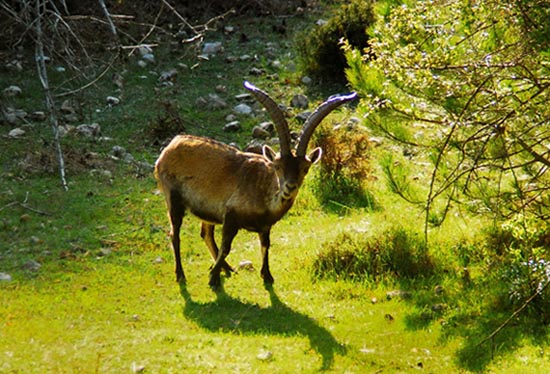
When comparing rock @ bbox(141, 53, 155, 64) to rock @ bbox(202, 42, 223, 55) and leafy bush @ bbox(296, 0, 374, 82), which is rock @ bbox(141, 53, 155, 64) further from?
leafy bush @ bbox(296, 0, 374, 82)

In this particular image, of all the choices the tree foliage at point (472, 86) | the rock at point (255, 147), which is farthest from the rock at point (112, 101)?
the tree foliage at point (472, 86)

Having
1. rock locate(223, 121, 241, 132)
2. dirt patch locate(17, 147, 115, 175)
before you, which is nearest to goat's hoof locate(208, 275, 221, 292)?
dirt patch locate(17, 147, 115, 175)

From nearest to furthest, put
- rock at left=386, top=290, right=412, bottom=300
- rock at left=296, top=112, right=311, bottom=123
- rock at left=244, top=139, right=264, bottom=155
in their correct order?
rock at left=386, top=290, right=412, bottom=300
rock at left=244, top=139, right=264, bottom=155
rock at left=296, top=112, right=311, bottom=123

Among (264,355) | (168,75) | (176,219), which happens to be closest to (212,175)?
(176,219)

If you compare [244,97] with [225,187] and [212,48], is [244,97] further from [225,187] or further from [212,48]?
[225,187]

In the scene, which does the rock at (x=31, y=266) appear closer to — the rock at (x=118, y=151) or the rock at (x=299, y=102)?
the rock at (x=118, y=151)

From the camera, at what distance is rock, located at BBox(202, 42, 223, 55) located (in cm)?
1977

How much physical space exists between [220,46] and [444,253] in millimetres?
10520

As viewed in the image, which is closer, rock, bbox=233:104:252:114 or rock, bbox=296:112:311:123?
rock, bbox=296:112:311:123

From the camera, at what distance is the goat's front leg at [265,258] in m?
10.4

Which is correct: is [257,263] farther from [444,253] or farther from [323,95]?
[323,95]

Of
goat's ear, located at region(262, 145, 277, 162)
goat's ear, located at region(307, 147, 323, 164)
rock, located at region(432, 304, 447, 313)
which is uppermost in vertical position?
goat's ear, located at region(307, 147, 323, 164)

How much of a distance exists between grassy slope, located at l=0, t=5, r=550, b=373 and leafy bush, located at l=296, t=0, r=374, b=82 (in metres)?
4.99

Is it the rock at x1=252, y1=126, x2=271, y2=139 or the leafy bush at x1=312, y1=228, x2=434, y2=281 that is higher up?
the leafy bush at x1=312, y1=228, x2=434, y2=281
